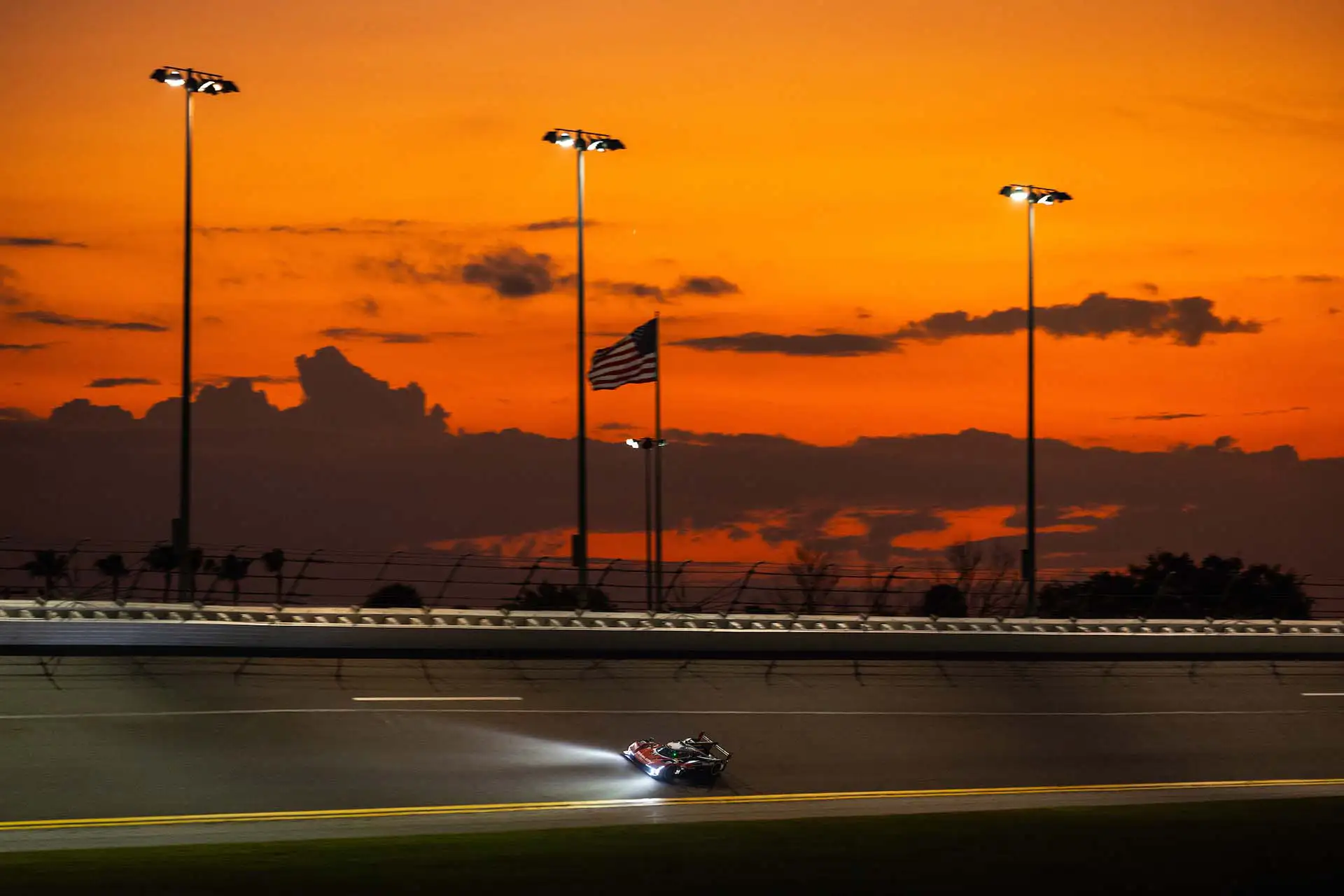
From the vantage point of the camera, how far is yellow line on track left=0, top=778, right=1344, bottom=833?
61.3ft

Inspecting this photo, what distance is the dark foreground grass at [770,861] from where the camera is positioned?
11930mm

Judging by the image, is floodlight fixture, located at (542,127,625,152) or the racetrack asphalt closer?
the racetrack asphalt

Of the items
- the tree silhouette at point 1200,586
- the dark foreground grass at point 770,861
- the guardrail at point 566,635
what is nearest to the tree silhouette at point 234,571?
the guardrail at point 566,635

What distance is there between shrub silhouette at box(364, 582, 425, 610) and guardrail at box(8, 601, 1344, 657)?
1.41m

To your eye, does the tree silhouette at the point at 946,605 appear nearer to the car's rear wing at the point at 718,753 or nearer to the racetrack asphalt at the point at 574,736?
the racetrack asphalt at the point at 574,736

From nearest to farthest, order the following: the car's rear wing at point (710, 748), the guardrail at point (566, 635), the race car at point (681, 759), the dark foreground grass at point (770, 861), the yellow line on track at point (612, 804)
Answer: the dark foreground grass at point (770, 861)
the yellow line on track at point (612, 804)
the race car at point (681, 759)
the car's rear wing at point (710, 748)
the guardrail at point (566, 635)

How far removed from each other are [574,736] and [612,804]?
160 inches

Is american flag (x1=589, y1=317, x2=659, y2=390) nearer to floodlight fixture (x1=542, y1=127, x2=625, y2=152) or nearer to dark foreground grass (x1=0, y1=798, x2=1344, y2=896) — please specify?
floodlight fixture (x1=542, y1=127, x2=625, y2=152)

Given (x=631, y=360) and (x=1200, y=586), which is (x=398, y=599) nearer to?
(x=631, y=360)

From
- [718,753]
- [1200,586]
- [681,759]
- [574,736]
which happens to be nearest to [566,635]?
[574,736]

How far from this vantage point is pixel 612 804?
67.7 feet

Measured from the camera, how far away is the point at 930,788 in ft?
75.2

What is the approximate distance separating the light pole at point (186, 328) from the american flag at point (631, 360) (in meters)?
9.65

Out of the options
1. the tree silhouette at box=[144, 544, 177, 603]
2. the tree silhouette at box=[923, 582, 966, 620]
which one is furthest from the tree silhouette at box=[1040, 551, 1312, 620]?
the tree silhouette at box=[144, 544, 177, 603]
